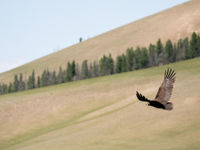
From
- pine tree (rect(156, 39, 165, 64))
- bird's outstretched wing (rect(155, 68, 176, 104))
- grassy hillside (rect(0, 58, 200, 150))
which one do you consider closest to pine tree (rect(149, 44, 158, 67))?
pine tree (rect(156, 39, 165, 64))

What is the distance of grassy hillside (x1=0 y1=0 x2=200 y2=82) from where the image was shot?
132 meters

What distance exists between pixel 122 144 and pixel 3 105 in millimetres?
41474

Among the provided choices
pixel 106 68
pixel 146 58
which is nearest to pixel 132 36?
pixel 106 68

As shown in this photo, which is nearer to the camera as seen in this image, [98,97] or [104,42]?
[98,97]

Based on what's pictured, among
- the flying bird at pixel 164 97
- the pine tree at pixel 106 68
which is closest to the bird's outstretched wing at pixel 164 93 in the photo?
the flying bird at pixel 164 97

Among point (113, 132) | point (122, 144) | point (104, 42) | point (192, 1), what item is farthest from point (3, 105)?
point (192, 1)

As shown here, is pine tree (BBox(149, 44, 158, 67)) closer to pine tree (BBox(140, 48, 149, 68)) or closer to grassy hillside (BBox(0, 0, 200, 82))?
pine tree (BBox(140, 48, 149, 68))

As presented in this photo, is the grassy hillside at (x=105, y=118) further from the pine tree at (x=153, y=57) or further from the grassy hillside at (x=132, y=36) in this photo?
the grassy hillside at (x=132, y=36)

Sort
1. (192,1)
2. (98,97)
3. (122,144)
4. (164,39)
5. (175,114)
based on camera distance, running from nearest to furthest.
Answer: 1. (122,144)
2. (175,114)
3. (98,97)
4. (164,39)
5. (192,1)

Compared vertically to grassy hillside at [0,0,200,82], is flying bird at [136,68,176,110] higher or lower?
lower

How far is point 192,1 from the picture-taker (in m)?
148

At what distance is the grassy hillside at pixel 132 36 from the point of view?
433 ft

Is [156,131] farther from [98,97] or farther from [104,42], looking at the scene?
[104,42]

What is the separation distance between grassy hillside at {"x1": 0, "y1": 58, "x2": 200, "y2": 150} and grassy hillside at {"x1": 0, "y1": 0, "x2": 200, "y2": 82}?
187 feet
